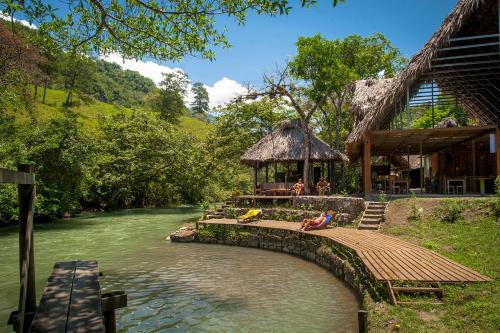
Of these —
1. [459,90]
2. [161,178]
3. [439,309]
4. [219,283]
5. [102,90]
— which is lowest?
[219,283]

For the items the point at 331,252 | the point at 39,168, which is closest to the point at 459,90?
the point at 331,252

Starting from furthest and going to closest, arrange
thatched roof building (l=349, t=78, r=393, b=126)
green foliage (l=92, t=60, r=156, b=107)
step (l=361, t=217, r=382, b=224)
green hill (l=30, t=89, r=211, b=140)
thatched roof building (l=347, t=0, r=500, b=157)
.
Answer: green foliage (l=92, t=60, r=156, b=107) → green hill (l=30, t=89, r=211, b=140) → thatched roof building (l=349, t=78, r=393, b=126) → thatched roof building (l=347, t=0, r=500, b=157) → step (l=361, t=217, r=382, b=224)

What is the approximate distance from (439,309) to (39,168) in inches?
831

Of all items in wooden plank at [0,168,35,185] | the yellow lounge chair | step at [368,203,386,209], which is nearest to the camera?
wooden plank at [0,168,35,185]

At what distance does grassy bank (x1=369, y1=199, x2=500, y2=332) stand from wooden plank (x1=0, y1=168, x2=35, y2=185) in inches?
177

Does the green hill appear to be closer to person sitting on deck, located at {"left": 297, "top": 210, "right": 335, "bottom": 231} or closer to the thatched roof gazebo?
the thatched roof gazebo

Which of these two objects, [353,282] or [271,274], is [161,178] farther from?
A: [353,282]

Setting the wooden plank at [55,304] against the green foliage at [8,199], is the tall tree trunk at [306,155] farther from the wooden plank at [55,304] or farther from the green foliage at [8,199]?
the wooden plank at [55,304]

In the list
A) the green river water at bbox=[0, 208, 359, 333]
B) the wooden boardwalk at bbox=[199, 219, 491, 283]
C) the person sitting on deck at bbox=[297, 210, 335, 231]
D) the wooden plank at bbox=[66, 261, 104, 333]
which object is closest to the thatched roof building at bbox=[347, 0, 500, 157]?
the person sitting on deck at bbox=[297, 210, 335, 231]

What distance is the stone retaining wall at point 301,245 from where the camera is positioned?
323 inches

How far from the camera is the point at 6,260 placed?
1245 cm

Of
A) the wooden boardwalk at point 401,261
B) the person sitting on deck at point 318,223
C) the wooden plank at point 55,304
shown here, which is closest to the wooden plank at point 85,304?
the wooden plank at point 55,304

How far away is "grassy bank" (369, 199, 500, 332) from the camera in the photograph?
5.18 metres

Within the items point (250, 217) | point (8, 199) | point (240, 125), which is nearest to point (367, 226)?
point (250, 217)
